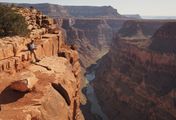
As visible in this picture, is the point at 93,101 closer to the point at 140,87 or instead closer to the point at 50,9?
the point at 140,87

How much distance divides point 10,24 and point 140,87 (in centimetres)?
4890

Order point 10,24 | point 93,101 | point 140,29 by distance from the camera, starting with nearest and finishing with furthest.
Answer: point 10,24 < point 93,101 < point 140,29

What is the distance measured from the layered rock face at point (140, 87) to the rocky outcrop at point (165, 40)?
1.75ft

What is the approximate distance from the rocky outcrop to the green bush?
1971 inches

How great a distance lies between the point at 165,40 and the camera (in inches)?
3004

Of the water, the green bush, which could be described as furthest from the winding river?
the green bush

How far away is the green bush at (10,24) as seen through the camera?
22.5 metres

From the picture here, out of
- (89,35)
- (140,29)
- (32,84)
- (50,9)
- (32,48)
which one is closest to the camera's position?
(32,84)

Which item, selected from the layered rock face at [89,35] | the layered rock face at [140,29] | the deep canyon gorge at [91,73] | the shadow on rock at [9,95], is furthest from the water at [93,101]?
the shadow on rock at [9,95]

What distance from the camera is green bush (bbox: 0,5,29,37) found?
2246 centimetres

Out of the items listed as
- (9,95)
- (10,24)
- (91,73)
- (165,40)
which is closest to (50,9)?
(91,73)

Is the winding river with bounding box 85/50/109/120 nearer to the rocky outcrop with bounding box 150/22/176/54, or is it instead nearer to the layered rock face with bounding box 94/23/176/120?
the layered rock face with bounding box 94/23/176/120

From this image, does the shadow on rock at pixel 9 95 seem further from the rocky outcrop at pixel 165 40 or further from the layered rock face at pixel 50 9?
the layered rock face at pixel 50 9

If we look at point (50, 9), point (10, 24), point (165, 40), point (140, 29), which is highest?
point (10, 24)
